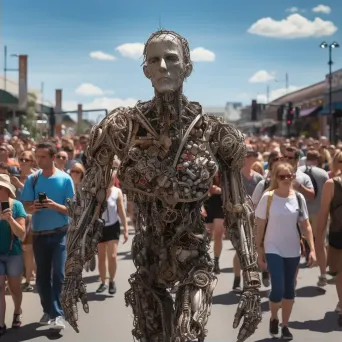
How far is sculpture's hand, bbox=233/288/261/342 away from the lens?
3.20 metres

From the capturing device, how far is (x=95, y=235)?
3393 mm

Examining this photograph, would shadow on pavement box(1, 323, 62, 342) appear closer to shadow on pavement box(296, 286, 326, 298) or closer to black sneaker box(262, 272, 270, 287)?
black sneaker box(262, 272, 270, 287)

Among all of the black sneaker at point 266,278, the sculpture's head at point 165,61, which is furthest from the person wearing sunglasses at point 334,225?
the sculpture's head at point 165,61

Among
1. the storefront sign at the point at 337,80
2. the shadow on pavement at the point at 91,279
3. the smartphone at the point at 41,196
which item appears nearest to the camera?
the smartphone at the point at 41,196

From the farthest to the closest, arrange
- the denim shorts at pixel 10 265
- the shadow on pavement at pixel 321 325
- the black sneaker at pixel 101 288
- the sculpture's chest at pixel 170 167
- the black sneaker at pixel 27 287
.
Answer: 1. the black sneaker at pixel 27 287
2. the black sneaker at pixel 101 288
3. the shadow on pavement at pixel 321 325
4. the denim shorts at pixel 10 265
5. the sculpture's chest at pixel 170 167

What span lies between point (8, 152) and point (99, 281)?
2643 mm

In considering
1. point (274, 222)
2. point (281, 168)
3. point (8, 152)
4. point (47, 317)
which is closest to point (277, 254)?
point (274, 222)

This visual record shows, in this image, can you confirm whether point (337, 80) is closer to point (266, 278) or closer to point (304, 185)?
point (304, 185)

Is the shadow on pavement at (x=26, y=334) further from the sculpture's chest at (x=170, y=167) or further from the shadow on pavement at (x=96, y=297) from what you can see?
the sculpture's chest at (x=170, y=167)

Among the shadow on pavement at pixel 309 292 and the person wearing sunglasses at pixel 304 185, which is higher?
the person wearing sunglasses at pixel 304 185

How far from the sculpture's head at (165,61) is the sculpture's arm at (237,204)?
13.7 inches

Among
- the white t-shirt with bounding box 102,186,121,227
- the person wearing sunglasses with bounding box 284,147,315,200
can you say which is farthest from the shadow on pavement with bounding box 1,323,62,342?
the person wearing sunglasses with bounding box 284,147,315,200

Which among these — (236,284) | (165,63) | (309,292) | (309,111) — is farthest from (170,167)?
(309,111)

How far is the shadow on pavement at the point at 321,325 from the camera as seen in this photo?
6.53 meters
